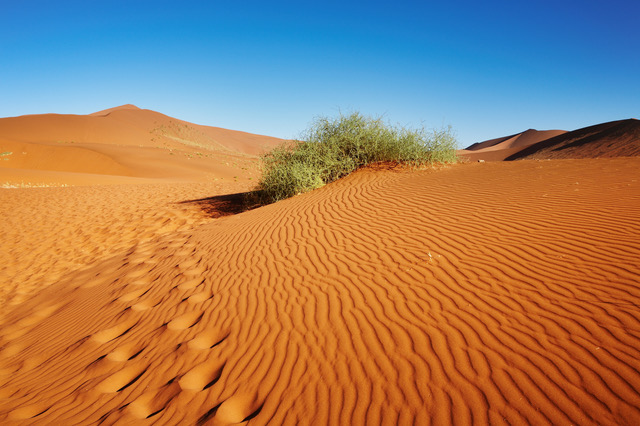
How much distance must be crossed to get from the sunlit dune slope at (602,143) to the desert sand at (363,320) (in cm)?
3072

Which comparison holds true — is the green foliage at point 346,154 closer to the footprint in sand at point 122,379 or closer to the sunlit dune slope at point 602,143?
the footprint in sand at point 122,379

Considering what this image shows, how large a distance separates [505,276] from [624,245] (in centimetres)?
147

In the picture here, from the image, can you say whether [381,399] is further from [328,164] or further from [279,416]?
[328,164]

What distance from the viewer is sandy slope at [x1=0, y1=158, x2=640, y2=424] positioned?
88.5 inches

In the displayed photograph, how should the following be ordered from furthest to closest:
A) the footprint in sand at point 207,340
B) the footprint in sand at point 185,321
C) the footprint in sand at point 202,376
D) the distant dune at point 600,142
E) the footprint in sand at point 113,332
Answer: the distant dune at point 600,142
the footprint in sand at point 113,332
the footprint in sand at point 185,321
the footprint in sand at point 207,340
the footprint in sand at point 202,376

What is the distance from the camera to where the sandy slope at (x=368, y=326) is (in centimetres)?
225

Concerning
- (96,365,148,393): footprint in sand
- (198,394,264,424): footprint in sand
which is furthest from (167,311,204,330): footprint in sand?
(198,394,264,424): footprint in sand

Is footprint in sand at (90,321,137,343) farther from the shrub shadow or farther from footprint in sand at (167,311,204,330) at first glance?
the shrub shadow

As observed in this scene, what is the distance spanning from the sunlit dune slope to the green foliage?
27000mm

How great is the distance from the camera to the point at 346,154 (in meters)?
10.7

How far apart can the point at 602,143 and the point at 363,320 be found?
41532 millimetres

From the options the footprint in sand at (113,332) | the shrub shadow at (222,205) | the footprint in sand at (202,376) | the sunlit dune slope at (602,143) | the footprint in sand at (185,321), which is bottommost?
the footprint in sand at (113,332)

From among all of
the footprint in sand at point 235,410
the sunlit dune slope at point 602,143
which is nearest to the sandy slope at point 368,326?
the footprint in sand at point 235,410

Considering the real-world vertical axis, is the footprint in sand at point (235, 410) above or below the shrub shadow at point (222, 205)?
below
